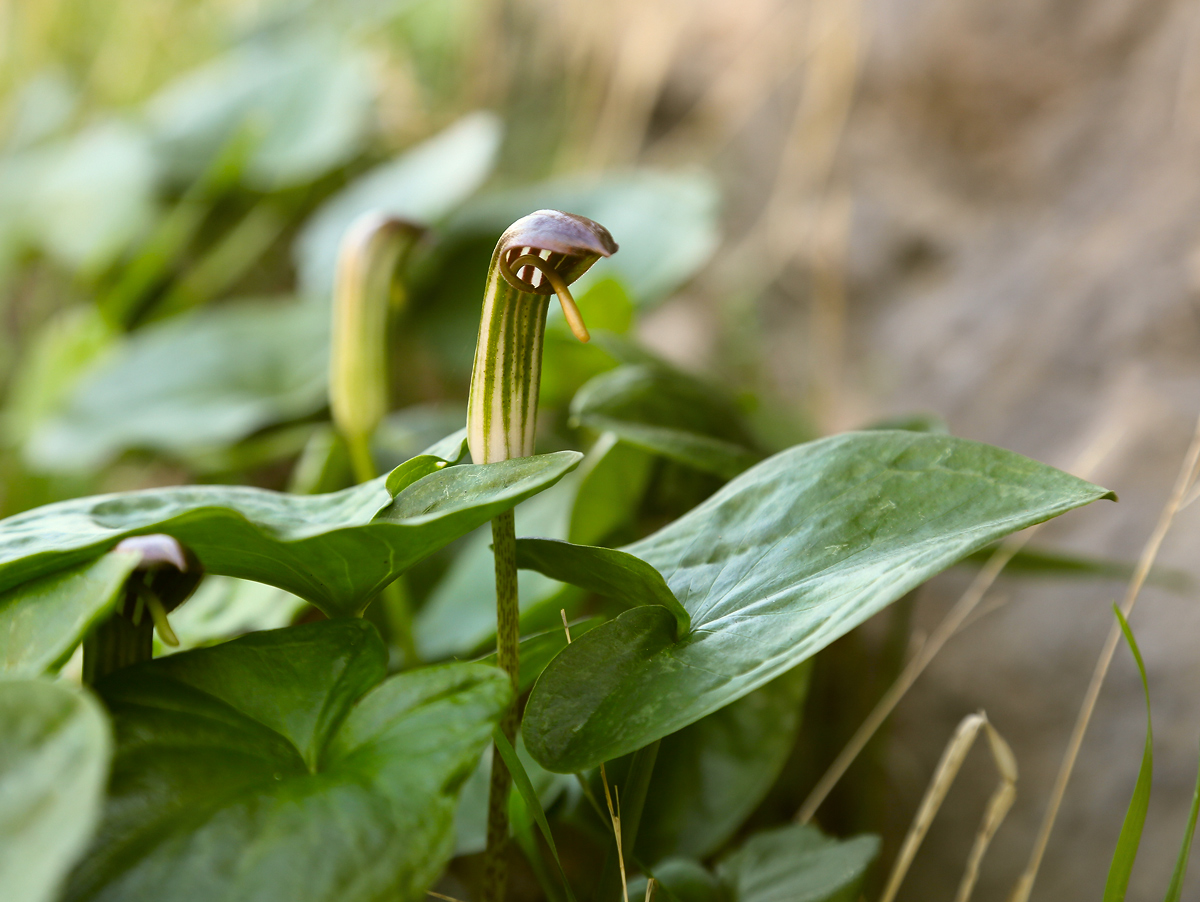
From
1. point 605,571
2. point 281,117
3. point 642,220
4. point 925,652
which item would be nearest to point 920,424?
point 925,652

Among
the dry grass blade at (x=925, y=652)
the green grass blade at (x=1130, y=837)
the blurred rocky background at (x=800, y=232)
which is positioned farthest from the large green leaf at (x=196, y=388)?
the green grass blade at (x=1130, y=837)

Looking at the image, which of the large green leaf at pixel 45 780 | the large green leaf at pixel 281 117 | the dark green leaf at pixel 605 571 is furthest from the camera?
the large green leaf at pixel 281 117

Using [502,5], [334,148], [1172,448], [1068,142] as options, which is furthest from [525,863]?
[502,5]

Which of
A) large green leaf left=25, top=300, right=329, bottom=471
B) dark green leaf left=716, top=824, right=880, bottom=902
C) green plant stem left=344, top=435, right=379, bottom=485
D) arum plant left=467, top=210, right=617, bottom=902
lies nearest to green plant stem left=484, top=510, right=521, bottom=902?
arum plant left=467, top=210, right=617, bottom=902

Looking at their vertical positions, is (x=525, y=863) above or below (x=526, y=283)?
below

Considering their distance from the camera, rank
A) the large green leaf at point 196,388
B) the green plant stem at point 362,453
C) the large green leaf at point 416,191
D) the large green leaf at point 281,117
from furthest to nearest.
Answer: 1. the large green leaf at point 281,117
2. the large green leaf at point 416,191
3. the large green leaf at point 196,388
4. the green plant stem at point 362,453

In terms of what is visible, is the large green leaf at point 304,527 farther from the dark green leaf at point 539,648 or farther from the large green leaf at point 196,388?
the large green leaf at point 196,388

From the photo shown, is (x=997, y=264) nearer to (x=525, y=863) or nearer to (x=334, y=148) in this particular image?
(x=525, y=863)
